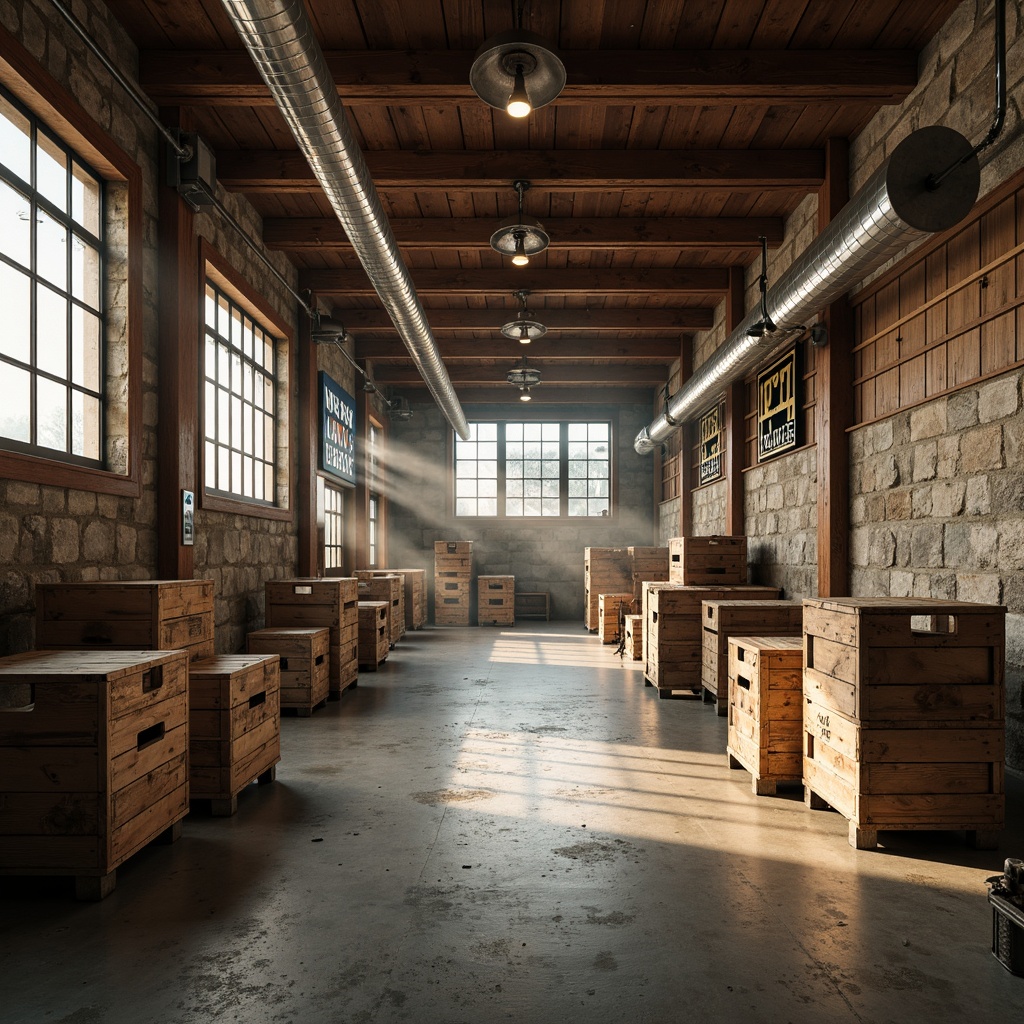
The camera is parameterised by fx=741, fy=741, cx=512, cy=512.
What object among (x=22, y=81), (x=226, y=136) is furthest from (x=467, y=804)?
(x=226, y=136)

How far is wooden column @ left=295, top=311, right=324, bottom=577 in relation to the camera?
777 cm

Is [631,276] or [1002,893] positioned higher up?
[631,276]

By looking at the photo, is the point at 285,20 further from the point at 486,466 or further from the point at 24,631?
the point at 486,466

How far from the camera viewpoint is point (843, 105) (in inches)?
198

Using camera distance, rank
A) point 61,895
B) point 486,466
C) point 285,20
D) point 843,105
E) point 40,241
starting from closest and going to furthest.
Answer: point 61,895 → point 285,20 → point 40,241 → point 843,105 → point 486,466

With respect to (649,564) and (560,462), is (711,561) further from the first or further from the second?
(560,462)

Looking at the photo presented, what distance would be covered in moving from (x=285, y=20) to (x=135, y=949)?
135 inches

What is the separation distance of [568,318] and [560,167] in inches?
153

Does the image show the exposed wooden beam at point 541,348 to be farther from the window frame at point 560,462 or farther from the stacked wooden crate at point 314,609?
the stacked wooden crate at point 314,609

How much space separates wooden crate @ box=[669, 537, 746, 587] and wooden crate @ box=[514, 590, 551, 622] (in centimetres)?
649

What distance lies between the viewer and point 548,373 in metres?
12.3

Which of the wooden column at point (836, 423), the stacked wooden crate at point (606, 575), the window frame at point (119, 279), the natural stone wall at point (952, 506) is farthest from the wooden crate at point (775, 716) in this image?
the stacked wooden crate at point (606, 575)

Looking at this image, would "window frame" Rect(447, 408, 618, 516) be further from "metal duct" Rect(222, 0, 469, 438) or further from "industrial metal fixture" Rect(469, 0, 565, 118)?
"industrial metal fixture" Rect(469, 0, 565, 118)

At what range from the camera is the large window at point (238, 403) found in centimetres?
581
